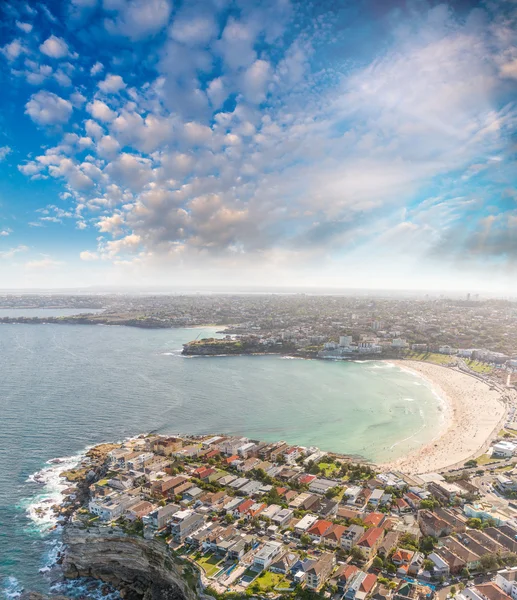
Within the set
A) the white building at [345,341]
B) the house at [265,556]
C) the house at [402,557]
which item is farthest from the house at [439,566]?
the white building at [345,341]

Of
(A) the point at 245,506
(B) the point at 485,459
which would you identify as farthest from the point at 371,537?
(B) the point at 485,459

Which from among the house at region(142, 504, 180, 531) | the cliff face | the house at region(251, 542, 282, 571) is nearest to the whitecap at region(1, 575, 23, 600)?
the cliff face

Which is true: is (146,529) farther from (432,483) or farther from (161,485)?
(432,483)

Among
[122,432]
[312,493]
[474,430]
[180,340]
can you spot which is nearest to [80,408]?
[122,432]

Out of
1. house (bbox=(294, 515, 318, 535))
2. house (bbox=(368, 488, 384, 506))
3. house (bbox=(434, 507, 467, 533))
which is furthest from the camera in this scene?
house (bbox=(368, 488, 384, 506))

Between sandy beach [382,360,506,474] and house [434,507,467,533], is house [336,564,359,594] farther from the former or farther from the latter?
sandy beach [382,360,506,474]

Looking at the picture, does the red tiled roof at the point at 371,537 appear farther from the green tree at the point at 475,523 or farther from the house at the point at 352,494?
the green tree at the point at 475,523
